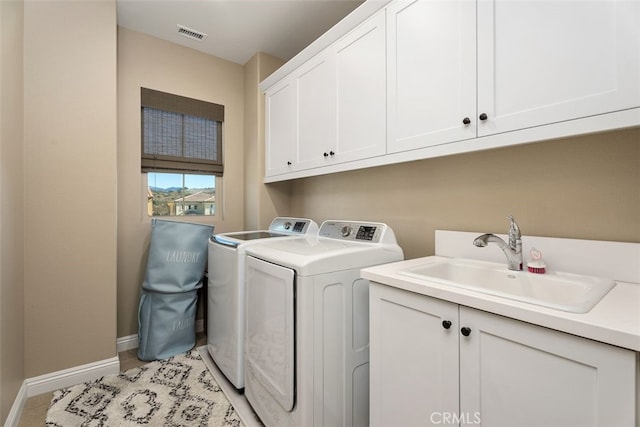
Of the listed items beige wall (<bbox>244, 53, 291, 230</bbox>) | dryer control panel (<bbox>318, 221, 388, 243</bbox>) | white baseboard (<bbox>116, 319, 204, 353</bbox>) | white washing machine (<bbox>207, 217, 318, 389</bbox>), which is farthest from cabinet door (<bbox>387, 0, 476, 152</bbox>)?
white baseboard (<bbox>116, 319, 204, 353</bbox>)

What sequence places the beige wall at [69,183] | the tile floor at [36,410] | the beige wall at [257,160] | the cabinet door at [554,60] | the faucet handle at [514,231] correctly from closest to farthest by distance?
1. the cabinet door at [554,60]
2. the faucet handle at [514,231]
3. the tile floor at [36,410]
4. the beige wall at [69,183]
5. the beige wall at [257,160]

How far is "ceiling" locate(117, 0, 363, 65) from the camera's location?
6.84ft

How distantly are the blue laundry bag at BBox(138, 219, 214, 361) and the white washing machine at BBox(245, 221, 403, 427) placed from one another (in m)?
1.00

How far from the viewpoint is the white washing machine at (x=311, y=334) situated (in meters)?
1.27

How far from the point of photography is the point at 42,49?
181cm

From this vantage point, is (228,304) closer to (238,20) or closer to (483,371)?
(483,371)

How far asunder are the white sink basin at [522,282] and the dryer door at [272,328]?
58cm

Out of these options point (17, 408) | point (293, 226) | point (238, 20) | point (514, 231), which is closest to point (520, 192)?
point (514, 231)

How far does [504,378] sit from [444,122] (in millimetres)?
1033

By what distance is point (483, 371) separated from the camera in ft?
2.88

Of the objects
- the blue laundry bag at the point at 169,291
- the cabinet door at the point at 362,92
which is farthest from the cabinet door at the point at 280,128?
the blue laundry bag at the point at 169,291

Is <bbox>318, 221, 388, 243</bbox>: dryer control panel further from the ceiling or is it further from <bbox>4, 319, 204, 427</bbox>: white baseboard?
<bbox>4, 319, 204, 427</bbox>: white baseboard

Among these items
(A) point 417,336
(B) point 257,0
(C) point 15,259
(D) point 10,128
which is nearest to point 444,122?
(A) point 417,336

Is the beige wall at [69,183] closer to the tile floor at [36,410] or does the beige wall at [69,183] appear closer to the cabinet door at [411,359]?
the tile floor at [36,410]
